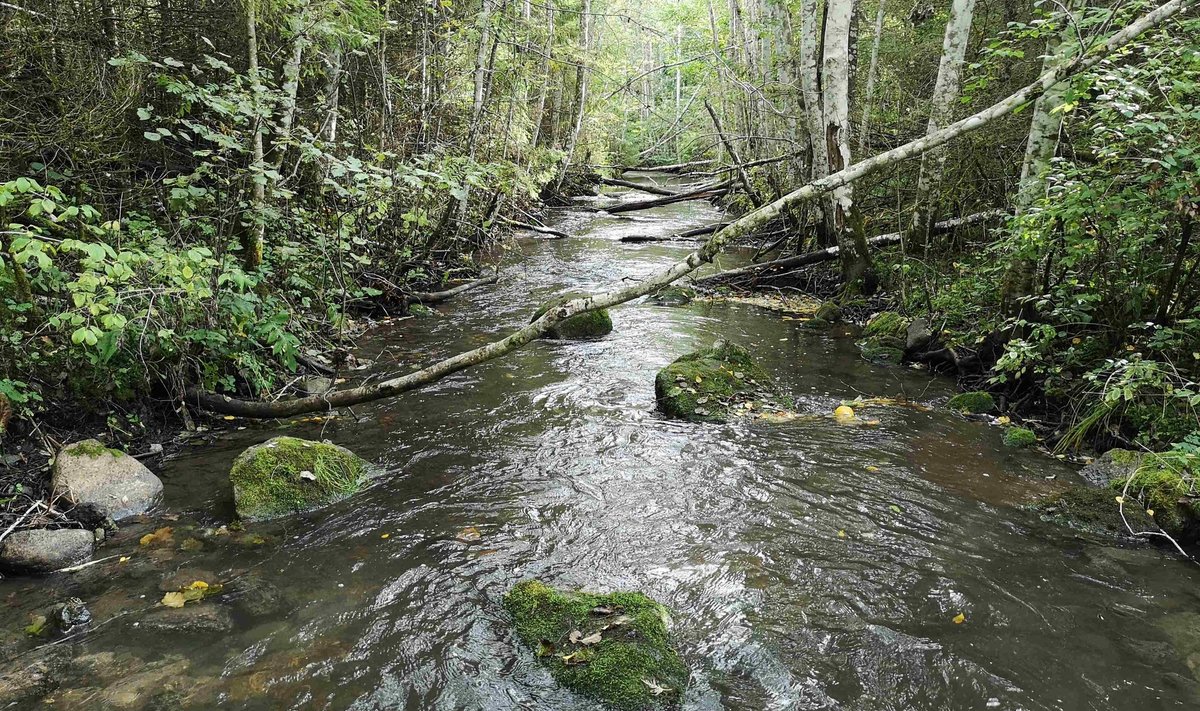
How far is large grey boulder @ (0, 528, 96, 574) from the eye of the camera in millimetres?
4434

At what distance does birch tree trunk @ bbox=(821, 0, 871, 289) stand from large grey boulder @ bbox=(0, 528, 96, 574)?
425 inches

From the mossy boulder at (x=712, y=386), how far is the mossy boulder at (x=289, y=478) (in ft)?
11.7

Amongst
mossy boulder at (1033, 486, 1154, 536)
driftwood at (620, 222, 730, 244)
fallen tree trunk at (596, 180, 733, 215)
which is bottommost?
mossy boulder at (1033, 486, 1154, 536)

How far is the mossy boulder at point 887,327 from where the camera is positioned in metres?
9.75

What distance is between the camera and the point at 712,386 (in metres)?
7.86

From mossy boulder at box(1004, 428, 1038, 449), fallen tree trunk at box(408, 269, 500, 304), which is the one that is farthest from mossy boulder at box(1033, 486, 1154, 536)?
fallen tree trunk at box(408, 269, 500, 304)

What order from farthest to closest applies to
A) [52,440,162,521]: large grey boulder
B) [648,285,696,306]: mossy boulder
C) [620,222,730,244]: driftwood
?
[620,222,730,244]: driftwood
[648,285,696,306]: mossy boulder
[52,440,162,521]: large grey boulder

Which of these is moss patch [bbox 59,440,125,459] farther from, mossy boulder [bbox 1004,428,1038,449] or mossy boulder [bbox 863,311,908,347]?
mossy boulder [bbox 863,311,908,347]

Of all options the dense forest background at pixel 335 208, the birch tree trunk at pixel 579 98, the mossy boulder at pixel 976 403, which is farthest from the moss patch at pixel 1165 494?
the birch tree trunk at pixel 579 98

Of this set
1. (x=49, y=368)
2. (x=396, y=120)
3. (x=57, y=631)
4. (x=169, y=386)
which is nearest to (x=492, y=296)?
(x=396, y=120)

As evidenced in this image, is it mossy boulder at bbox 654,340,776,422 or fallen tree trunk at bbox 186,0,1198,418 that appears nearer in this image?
fallen tree trunk at bbox 186,0,1198,418

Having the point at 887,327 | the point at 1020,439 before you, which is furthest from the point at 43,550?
the point at 887,327

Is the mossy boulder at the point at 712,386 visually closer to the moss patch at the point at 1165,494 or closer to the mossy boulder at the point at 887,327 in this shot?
the mossy boulder at the point at 887,327

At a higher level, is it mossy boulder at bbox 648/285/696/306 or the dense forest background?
the dense forest background
